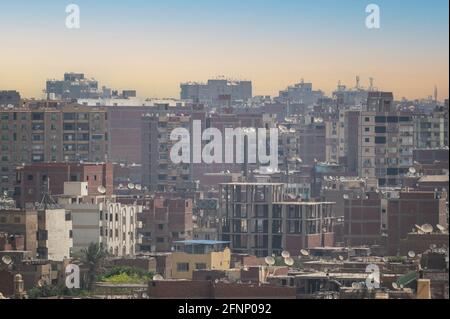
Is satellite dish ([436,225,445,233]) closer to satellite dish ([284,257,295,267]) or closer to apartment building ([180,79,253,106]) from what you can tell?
satellite dish ([284,257,295,267])

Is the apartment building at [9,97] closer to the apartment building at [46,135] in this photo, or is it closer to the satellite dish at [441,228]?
the apartment building at [46,135]

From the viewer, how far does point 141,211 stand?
135 ft

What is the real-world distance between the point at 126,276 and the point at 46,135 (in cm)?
2147

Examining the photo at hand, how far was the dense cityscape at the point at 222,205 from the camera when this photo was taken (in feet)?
95.0

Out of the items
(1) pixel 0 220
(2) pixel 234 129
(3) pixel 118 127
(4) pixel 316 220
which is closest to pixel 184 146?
(2) pixel 234 129

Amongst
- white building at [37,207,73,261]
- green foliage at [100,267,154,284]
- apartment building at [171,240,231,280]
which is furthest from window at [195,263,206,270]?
white building at [37,207,73,261]

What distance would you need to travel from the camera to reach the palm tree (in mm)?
31891

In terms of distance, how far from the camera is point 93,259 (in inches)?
1307

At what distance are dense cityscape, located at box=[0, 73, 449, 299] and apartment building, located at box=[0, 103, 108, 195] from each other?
1.2 inches

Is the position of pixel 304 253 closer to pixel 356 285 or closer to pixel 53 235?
pixel 53 235

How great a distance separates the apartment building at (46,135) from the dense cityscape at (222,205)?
30mm

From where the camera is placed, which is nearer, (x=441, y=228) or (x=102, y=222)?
(x=441, y=228)

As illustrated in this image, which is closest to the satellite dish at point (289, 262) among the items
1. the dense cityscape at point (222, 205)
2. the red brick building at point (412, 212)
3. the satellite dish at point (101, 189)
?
the dense cityscape at point (222, 205)

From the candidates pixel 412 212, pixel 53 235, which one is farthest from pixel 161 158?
pixel 53 235
